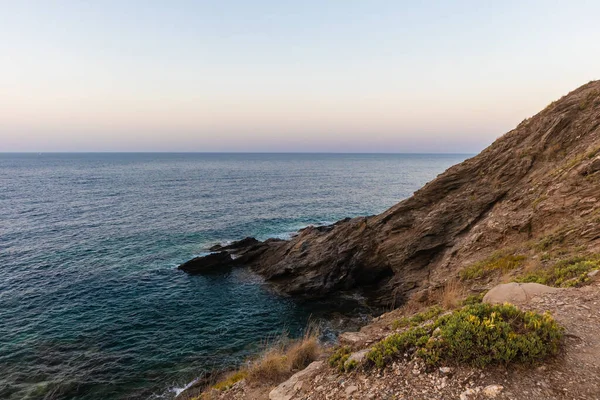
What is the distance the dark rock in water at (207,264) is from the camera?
39.1 meters

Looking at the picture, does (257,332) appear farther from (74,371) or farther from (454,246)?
(454,246)

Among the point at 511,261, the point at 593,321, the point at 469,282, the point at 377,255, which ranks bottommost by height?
the point at 377,255

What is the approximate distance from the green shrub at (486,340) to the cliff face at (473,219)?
10.6 metres

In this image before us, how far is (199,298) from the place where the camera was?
32156 mm

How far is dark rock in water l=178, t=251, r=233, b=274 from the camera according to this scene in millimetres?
39062

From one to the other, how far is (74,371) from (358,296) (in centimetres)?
2413

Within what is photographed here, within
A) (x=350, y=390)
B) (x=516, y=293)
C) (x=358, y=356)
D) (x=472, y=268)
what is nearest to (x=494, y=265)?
(x=472, y=268)

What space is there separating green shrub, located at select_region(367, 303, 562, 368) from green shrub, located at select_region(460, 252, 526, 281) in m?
11.0

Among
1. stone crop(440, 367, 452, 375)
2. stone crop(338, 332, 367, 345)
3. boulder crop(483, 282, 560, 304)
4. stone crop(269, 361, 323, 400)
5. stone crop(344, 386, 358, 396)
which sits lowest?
stone crop(269, 361, 323, 400)

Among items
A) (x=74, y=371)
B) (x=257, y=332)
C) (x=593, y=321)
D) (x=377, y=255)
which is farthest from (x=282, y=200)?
(x=593, y=321)

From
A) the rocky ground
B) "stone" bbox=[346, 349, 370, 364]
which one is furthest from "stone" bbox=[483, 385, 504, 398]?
"stone" bbox=[346, 349, 370, 364]

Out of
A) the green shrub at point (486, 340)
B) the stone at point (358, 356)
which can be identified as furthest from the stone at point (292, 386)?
the green shrub at point (486, 340)

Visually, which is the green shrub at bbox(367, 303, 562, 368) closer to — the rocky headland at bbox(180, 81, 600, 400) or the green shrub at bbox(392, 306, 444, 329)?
the rocky headland at bbox(180, 81, 600, 400)

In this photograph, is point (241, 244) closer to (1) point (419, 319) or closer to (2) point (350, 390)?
(1) point (419, 319)
